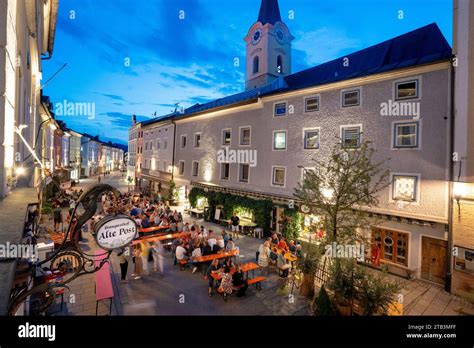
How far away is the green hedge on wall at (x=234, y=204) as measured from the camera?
2023 cm

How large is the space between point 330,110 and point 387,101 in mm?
3531

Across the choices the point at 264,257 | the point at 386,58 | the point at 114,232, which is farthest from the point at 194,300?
the point at 386,58

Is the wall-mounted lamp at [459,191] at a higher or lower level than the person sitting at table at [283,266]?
higher

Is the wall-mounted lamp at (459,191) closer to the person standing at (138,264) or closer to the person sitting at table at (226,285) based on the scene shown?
the person sitting at table at (226,285)

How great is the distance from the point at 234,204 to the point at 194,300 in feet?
42.6

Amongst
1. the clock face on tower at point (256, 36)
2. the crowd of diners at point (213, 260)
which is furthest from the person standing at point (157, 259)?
the clock face on tower at point (256, 36)

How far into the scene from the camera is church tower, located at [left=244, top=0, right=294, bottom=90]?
128 feet

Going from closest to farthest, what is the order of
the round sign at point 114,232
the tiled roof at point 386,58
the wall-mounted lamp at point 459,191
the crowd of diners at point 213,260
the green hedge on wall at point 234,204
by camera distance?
the round sign at point 114,232 → the crowd of diners at point 213,260 → the wall-mounted lamp at point 459,191 → the tiled roof at point 386,58 → the green hedge on wall at point 234,204

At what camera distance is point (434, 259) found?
13.0 metres

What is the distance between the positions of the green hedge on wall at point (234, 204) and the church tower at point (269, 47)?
75.1 ft

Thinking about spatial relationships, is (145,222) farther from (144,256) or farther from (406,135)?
(406,135)

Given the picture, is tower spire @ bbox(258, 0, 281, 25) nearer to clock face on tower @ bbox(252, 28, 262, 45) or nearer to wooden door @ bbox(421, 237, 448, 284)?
clock face on tower @ bbox(252, 28, 262, 45)
